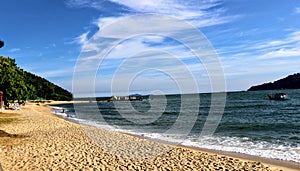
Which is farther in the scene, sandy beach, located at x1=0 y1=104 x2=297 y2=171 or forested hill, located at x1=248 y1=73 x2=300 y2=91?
forested hill, located at x1=248 y1=73 x2=300 y2=91

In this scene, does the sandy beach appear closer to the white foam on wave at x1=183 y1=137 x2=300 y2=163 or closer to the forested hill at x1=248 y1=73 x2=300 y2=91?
the white foam on wave at x1=183 y1=137 x2=300 y2=163

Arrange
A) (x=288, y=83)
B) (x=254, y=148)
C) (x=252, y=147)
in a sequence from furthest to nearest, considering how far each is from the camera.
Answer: (x=288, y=83), (x=252, y=147), (x=254, y=148)

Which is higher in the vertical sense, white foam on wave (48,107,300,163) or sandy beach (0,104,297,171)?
sandy beach (0,104,297,171)

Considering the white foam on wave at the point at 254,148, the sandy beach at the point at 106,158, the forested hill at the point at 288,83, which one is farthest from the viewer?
the forested hill at the point at 288,83

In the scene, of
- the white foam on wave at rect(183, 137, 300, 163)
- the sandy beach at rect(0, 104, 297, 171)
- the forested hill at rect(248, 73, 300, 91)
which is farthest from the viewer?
the forested hill at rect(248, 73, 300, 91)

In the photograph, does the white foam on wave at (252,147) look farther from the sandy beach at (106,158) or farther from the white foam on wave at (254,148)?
the sandy beach at (106,158)

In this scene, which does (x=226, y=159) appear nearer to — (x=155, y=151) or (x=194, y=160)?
(x=194, y=160)

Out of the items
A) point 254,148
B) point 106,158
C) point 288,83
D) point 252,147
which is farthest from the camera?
point 288,83

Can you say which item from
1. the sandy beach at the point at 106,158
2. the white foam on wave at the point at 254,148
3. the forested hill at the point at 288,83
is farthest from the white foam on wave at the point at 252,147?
the forested hill at the point at 288,83

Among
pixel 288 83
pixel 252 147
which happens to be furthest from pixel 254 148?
pixel 288 83

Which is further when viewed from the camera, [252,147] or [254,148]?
[252,147]

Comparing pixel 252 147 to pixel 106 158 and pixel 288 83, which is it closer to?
pixel 106 158

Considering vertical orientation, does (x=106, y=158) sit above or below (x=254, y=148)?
above

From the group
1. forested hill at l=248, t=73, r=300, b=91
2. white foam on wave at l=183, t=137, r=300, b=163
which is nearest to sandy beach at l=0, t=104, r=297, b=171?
white foam on wave at l=183, t=137, r=300, b=163
